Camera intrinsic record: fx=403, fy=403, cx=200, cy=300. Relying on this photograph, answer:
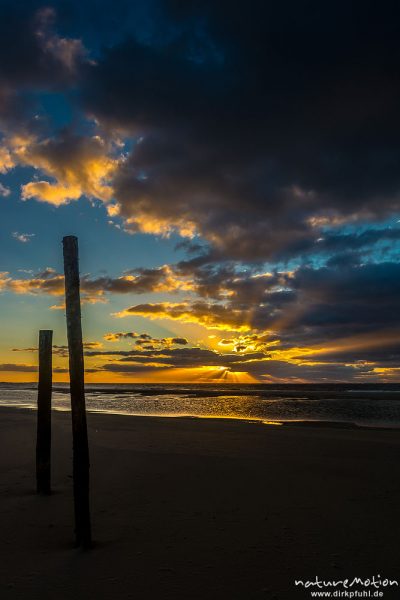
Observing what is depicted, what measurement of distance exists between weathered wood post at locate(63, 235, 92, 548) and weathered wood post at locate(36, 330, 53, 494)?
3223 mm

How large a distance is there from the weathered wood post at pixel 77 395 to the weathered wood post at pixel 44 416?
3223 mm

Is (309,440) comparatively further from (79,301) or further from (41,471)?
(79,301)

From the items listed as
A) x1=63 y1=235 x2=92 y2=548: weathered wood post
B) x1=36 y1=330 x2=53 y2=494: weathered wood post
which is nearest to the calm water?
x1=36 y1=330 x2=53 y2=494: weathered wood post

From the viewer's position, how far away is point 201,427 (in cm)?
2083

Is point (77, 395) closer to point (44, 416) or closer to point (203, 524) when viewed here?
point (203, 524)

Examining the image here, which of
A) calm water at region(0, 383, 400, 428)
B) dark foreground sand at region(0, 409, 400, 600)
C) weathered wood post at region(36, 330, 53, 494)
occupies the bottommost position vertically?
calm water at region(0, 383, 400, 428)

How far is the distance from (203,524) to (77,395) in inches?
126

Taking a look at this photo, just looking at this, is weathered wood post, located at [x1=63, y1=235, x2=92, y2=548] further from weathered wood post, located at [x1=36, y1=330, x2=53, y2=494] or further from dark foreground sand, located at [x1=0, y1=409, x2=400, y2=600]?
weathered wood post, located at [x1=36, y1=330, x2=53, y2=494]

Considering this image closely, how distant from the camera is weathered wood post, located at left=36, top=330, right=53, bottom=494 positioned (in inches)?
359

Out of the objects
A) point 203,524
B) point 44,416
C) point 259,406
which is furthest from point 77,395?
point 259,406

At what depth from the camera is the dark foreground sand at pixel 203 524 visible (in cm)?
524

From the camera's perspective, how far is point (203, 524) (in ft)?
23.1

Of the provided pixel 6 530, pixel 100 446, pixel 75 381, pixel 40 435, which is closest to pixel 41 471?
pixel 40 435

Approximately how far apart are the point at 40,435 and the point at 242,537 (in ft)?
18.1
